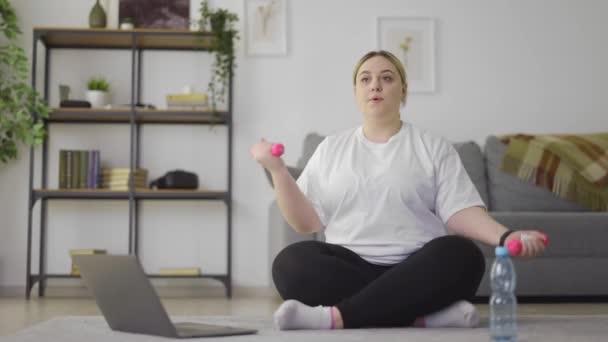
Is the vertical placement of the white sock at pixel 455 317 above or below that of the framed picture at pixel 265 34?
below

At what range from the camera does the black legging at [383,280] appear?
2000 millimetres

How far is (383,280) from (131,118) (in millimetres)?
2781

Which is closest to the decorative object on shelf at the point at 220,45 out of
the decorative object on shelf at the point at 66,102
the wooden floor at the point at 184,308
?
the decorative object on shelf at the point at 66,102

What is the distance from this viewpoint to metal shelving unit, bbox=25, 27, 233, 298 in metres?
4.44

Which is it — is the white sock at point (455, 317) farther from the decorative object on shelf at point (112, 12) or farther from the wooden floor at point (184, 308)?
the decorative object on shelf at point (112, 12)

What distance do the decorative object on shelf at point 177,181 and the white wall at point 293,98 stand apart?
0.79 feet

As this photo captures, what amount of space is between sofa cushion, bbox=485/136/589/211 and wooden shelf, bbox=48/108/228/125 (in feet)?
5.01

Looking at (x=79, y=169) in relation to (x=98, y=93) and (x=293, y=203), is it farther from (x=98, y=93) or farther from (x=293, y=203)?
(x=293, y=203)

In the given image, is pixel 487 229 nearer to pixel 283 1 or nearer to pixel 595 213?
pixel 595 213

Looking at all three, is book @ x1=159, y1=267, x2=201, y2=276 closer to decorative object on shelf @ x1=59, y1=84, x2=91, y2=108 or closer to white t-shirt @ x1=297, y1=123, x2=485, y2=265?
decorative object on shelf @ x1=59, y1=84, x2=91, y2=108

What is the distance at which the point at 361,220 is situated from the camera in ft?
7.09

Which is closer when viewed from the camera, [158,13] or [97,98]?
[97,98]

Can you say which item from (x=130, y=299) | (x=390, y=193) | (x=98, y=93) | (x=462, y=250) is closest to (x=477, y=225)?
(x=462, y=250)

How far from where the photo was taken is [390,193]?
215 cm
